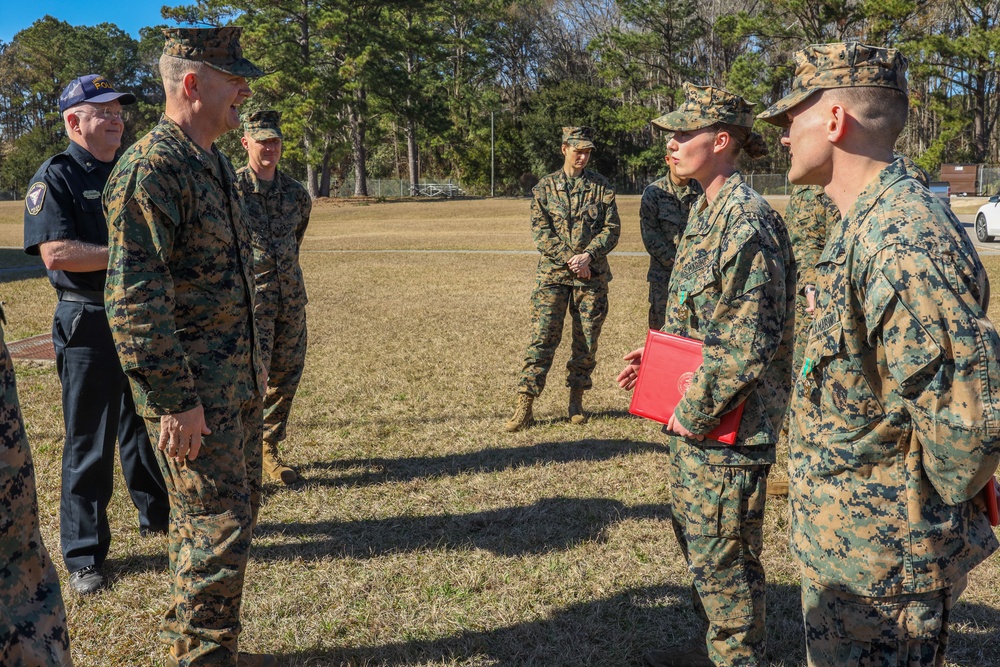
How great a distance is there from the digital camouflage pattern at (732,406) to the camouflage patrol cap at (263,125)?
3.24 metres

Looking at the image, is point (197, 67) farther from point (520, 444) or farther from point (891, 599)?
point (520, 444)

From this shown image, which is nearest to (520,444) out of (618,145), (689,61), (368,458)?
(368,458)

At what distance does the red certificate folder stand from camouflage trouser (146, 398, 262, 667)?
148cm

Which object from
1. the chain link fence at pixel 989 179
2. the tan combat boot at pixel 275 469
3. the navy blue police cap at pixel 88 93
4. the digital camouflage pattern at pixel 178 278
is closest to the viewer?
the digital camouflage pattern at pixel 178 278

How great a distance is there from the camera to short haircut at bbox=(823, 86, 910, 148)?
2.07 meters

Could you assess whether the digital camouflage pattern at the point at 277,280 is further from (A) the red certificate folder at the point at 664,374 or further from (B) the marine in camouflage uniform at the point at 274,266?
(A) the red certificate folder at the point at 664,374

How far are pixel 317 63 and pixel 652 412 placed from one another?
47.8 metres

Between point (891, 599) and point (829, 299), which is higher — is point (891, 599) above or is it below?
below

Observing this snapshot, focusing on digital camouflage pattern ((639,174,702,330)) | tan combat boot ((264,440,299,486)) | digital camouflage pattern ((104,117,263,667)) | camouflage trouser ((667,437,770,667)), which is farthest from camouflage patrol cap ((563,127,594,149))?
camouflage trouser ((667,437,770,667))

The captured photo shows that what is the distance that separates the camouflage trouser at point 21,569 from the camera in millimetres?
1506

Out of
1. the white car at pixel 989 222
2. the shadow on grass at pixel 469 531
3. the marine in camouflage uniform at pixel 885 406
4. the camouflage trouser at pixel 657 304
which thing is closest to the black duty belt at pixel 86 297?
the shadow on grass at pixel 469 531

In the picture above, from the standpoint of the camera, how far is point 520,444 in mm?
6184

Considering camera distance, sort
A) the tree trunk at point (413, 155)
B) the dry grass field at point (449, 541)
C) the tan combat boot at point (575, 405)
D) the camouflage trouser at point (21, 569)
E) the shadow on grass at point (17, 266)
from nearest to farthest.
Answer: the camouflage trouser at point (21, 569)
the dry grass field at point (449, 541)
the tan combat boot at point (575, 405)
the shadow on grass at point (17, 266)
the tree trunk at point (413, 155)

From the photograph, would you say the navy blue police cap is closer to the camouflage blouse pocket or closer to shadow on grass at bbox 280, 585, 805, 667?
shadow on grass at bbox 280, 585, 805, 667
